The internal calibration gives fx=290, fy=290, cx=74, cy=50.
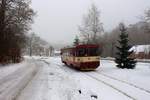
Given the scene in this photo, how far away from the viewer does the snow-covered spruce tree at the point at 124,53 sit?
28.2m

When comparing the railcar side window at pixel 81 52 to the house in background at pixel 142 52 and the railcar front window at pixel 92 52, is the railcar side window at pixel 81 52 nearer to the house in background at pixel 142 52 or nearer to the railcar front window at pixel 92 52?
the railcar front window at pixel 92 52

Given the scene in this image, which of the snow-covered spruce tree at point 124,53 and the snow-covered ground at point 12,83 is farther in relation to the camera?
the snow-covered spruce tree at point 124,53

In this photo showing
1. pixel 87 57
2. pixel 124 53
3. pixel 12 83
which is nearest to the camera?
pixel 12 83

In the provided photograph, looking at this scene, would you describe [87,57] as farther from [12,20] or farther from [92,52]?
[12,20]

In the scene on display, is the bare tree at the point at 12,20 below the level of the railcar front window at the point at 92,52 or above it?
above

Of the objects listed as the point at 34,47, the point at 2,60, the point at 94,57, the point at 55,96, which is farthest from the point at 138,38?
the point at 55,96

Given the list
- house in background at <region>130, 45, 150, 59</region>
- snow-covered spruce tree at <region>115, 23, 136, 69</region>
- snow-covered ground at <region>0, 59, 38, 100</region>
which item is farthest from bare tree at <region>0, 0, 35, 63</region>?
house in background at <region>130, 45, 150, 59</region>

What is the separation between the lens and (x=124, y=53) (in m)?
28.5

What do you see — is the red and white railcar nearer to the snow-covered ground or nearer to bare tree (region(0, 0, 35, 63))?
the snow-covered ground

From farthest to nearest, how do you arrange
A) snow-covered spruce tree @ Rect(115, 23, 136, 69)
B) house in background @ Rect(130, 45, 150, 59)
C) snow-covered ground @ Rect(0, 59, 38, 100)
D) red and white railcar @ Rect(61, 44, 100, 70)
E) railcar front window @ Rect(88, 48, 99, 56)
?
house in background @ Rect(130, 45, 150, 59), railcar front window @ Rect(88, 48, 99, 56), red and white railcar @ Rect(61, 44, 100, 70), snow-covered spruce tree @ Rect(115, 23, 136, 69), snow-covered ground @ Rect(0, 59, 38, 100)

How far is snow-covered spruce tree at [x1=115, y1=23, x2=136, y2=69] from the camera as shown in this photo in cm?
2825

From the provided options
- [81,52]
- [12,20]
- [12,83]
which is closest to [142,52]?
[12,20]

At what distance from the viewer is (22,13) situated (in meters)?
39.1

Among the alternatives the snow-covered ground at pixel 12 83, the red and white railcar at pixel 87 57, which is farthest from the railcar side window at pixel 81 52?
the snow-covered ground at pixel 12 83
